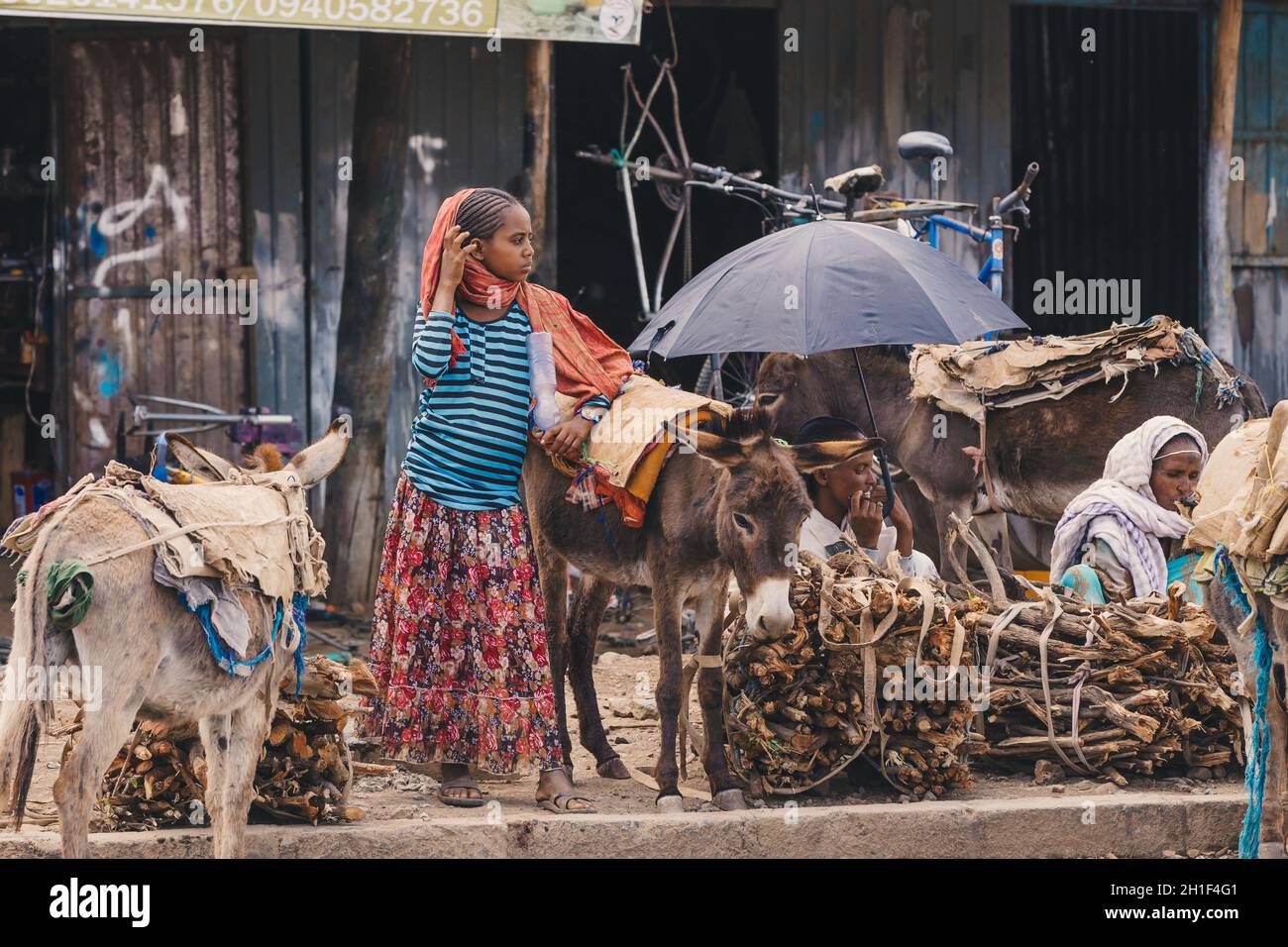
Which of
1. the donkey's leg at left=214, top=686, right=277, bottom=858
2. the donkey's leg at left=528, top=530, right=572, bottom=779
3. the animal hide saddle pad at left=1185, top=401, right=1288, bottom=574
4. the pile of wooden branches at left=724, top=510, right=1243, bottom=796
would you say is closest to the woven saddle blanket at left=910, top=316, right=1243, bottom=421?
the pile of wooden branches at left=724, top=510, right=1243, bottom=796

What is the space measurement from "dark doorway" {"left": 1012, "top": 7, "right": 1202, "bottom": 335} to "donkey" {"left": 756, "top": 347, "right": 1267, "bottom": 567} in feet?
8.51

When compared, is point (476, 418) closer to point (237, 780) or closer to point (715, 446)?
point (715, 446)

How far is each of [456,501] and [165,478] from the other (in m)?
0.95

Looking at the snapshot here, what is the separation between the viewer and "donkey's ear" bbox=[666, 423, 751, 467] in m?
5.50

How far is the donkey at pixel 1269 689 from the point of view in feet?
16.2

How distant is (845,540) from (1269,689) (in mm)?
1891

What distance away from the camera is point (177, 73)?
396 inches

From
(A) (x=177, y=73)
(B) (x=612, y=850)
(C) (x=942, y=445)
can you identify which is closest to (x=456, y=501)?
(B) (x=612, y=850)

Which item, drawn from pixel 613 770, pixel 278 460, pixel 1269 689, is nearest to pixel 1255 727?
pixel 1269 689

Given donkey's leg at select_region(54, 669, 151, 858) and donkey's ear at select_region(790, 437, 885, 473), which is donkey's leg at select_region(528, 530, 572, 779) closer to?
donkey's ear at select_region(790, 437, 885, 473)

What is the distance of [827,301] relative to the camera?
661 cm

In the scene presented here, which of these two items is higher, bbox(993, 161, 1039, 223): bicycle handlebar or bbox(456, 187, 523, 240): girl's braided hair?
bbox(993, 161, 1039, 223): bicycle handlebar
